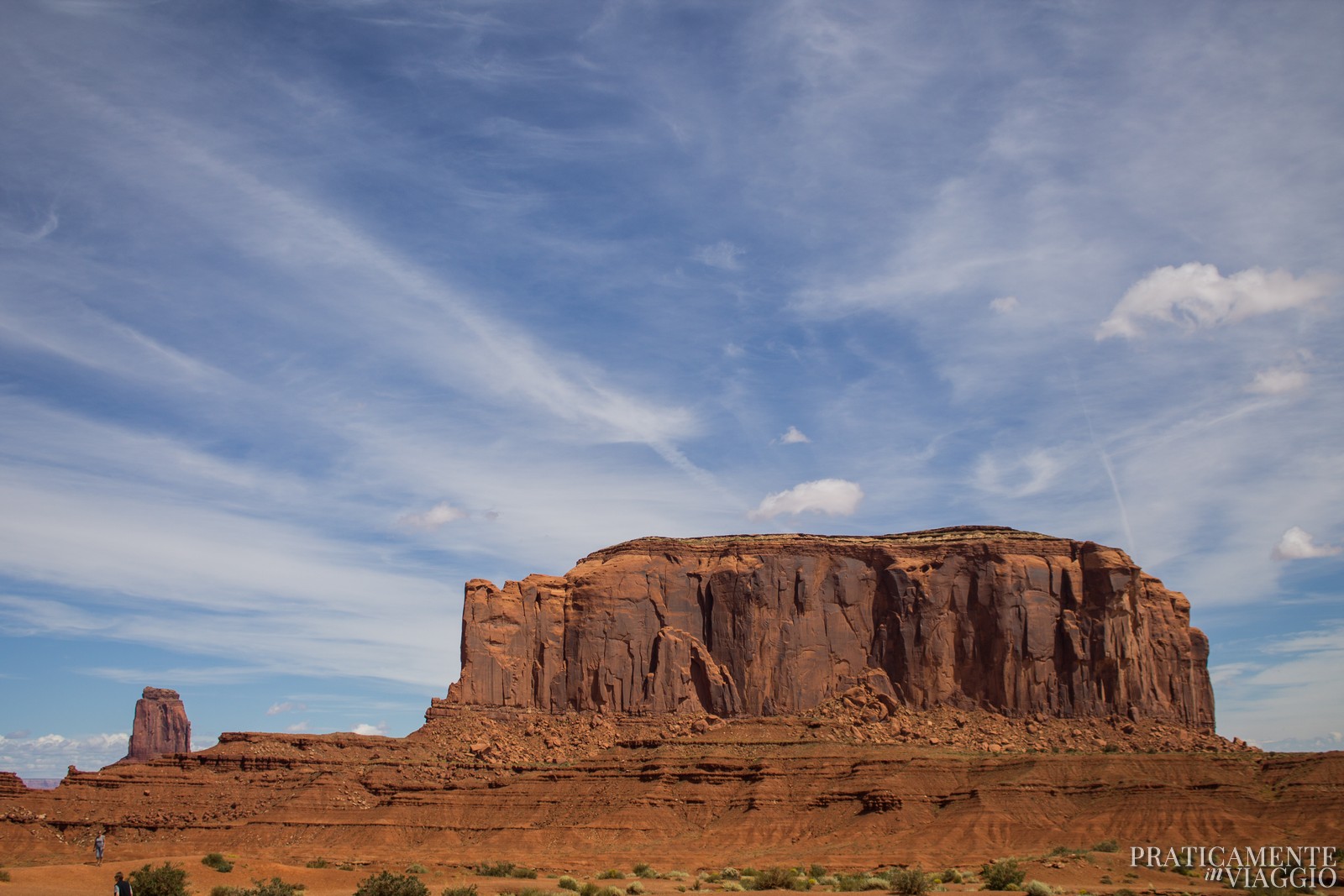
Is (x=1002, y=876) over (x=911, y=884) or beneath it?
over

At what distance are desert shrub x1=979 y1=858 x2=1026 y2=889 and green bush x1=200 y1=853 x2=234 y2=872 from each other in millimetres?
27688

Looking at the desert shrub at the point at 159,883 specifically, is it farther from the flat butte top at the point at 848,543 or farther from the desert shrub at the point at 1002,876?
the flat butte top at the point at 848,543

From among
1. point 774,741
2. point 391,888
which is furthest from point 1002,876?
point 774,741

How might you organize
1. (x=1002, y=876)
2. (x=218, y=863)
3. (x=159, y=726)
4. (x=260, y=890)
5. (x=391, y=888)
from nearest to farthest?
(x=391, y=888) → (x=260, y=890) → (x=1002, y=876) → (x=218, y=863) → (x=159, y=726)

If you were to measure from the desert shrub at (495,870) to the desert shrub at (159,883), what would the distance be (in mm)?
20156

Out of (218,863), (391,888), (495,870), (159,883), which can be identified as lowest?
(391,888)

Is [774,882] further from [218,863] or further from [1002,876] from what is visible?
[218,863]

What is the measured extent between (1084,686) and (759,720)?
2191 cm

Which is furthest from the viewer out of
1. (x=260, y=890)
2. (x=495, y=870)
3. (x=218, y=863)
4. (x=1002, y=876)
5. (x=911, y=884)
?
(x=495, y=870)

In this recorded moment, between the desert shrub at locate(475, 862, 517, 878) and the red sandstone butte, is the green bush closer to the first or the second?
the desert shrub at locate(475, 862, 517, 878)

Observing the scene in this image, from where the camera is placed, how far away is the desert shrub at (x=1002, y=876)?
163 ft

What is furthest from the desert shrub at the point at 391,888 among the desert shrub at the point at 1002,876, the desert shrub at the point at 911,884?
the desert shrub at the point at 1002,876

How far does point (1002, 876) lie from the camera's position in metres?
49.8

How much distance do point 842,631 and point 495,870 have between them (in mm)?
42471
